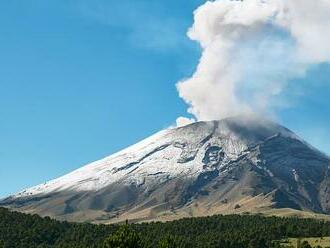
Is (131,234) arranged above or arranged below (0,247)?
below

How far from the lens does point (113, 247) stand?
102 m

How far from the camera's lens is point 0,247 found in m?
133

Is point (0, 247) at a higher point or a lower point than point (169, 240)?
higher

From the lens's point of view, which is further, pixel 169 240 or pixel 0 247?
pixel 0 247

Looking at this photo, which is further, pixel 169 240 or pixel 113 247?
pixel 169 240

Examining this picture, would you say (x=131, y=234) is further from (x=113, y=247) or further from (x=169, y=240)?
(x=169, y=240)

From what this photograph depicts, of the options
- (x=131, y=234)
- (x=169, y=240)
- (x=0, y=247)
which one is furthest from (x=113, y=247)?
(x=0, y=247)

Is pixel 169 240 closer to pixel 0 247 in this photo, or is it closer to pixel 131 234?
pixel 131 234

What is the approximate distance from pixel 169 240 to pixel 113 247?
1857 centimetres

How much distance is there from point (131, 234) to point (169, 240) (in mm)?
16456

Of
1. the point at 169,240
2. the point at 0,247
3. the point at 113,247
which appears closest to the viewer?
the point at 113,247

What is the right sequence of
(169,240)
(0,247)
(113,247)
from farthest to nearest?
1. (0,247)
2. (169,240)
3. (113,247)

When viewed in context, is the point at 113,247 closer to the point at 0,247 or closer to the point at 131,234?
the point at 131,234

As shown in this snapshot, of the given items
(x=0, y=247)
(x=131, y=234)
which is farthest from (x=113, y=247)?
(x=0, y=247)
